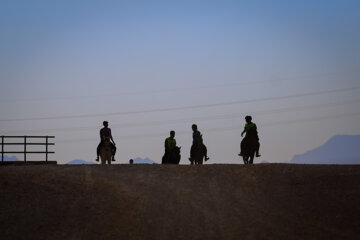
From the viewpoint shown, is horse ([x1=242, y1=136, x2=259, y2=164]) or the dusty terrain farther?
horse ([x1=242, y1=136, x2=259, y2=164])

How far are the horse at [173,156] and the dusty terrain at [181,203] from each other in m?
3.84

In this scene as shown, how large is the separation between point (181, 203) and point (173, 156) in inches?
360

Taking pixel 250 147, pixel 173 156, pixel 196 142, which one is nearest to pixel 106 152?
pixel 173 156

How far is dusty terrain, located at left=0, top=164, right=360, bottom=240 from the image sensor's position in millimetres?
16609

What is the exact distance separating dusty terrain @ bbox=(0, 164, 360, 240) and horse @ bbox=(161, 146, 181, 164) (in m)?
3.84

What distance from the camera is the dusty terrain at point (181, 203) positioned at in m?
16.6

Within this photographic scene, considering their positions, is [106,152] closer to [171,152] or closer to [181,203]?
[171,152]

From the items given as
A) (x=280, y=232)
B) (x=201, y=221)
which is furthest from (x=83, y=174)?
(x=280, y=232)

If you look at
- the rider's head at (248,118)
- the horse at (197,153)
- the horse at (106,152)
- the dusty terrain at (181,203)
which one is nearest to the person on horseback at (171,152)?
the horse at (197,153)

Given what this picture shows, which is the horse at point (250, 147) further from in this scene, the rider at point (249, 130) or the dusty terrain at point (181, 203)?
the dusty terrain at point (181, 203)

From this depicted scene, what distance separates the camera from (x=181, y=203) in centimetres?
1880

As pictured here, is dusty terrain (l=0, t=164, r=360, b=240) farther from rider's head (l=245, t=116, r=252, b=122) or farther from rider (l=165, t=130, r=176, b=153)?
rider (l=165, t=130, r=176, b=153)

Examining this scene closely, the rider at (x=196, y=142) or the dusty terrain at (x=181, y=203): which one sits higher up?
the rider at (x=196, y=142)

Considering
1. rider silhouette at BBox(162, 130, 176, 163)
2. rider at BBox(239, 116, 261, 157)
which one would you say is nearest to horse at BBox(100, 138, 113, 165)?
rider silhouette at BBox(162, 130, 176, 163)
